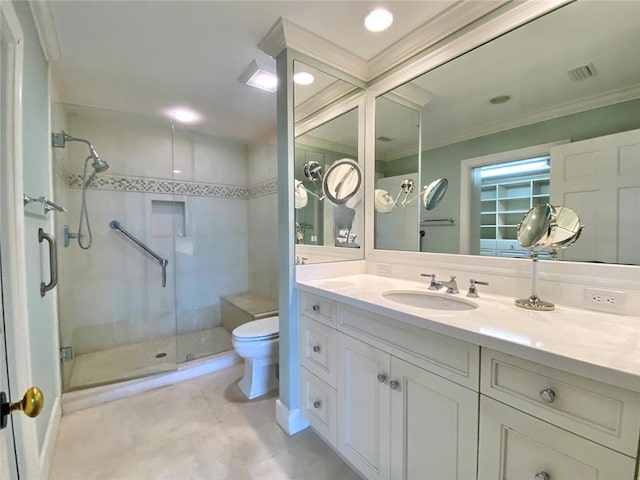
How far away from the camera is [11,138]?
1.04 metres

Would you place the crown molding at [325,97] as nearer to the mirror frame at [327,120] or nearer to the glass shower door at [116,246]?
the mirror frame at [327,120]

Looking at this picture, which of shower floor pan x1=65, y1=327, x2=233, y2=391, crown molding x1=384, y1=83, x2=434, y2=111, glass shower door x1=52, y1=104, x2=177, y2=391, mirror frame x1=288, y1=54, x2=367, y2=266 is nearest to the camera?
mirror frame x1=288, y1=54, x2=367, y2=266

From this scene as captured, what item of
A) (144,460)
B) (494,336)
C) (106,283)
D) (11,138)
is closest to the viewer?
(494,336)

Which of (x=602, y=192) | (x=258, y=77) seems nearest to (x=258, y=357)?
(x=258, y=77)

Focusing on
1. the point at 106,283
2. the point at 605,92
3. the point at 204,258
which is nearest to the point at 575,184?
the point at 605,92

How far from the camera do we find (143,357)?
101 inches

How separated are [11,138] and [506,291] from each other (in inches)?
83.7

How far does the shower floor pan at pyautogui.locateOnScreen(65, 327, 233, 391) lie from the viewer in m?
2.21

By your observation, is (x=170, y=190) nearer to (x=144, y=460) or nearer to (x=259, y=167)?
(x=259, y=167)

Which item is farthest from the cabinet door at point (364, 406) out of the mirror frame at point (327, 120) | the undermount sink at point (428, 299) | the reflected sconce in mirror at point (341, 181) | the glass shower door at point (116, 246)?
the glass shower door at point (116, 246)

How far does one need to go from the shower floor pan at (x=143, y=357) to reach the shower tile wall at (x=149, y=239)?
129 mm

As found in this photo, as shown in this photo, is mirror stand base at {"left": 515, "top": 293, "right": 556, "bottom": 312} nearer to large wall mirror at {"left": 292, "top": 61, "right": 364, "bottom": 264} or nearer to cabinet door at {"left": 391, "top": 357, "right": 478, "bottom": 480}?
cabinet door at {"left": 391, "top": 357, "right": 478, "bottom": 480}

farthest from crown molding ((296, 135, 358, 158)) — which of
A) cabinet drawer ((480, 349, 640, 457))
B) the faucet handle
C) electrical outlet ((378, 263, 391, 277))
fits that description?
cabinet drawer ((480, 349, 640, 457))

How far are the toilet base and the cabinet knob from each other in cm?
171
